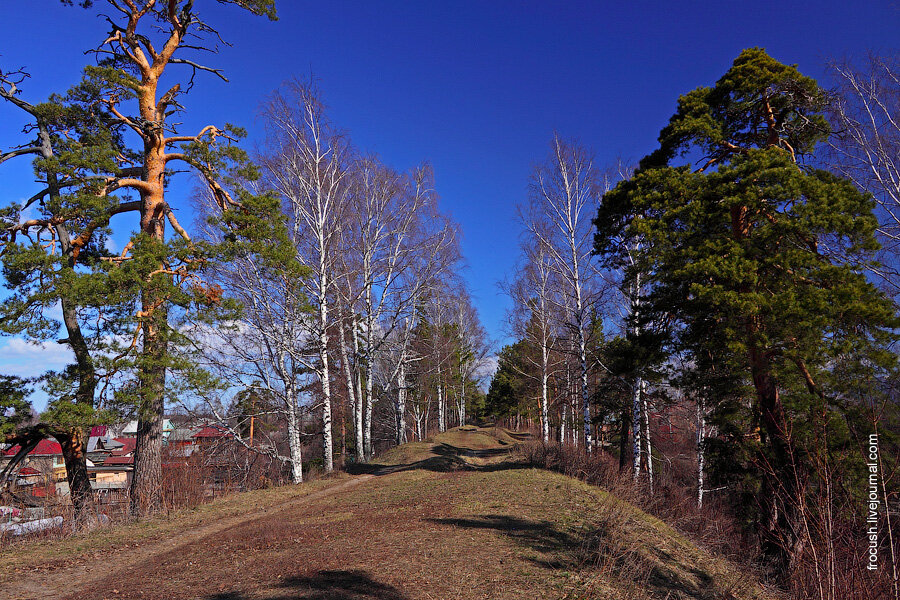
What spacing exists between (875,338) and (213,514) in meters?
13.5

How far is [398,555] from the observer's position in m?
5.76

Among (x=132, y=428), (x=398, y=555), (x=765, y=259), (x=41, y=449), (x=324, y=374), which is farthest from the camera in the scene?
(x=41, y=449)

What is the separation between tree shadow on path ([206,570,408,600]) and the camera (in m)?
4.34

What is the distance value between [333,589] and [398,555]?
1.39m

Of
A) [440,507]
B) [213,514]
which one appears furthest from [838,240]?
[213,514]

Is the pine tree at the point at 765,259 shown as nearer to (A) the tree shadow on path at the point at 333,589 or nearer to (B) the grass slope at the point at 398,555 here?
(B) the grass slope at the point at 398,555

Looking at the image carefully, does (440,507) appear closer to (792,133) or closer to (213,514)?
(213,514)

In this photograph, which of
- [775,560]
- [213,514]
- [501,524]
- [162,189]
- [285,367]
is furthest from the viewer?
[285,367]

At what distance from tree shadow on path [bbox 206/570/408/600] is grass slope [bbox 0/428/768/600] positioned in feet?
0.06

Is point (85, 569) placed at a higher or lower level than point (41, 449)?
higher

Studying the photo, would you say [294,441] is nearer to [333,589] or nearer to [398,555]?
[398,555]

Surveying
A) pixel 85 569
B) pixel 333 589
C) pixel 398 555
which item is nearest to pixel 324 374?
pixel 85 569

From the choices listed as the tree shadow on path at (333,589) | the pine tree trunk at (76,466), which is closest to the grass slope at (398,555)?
the tree shadow on path at (333,589)

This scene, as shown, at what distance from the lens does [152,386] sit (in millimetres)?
9016
